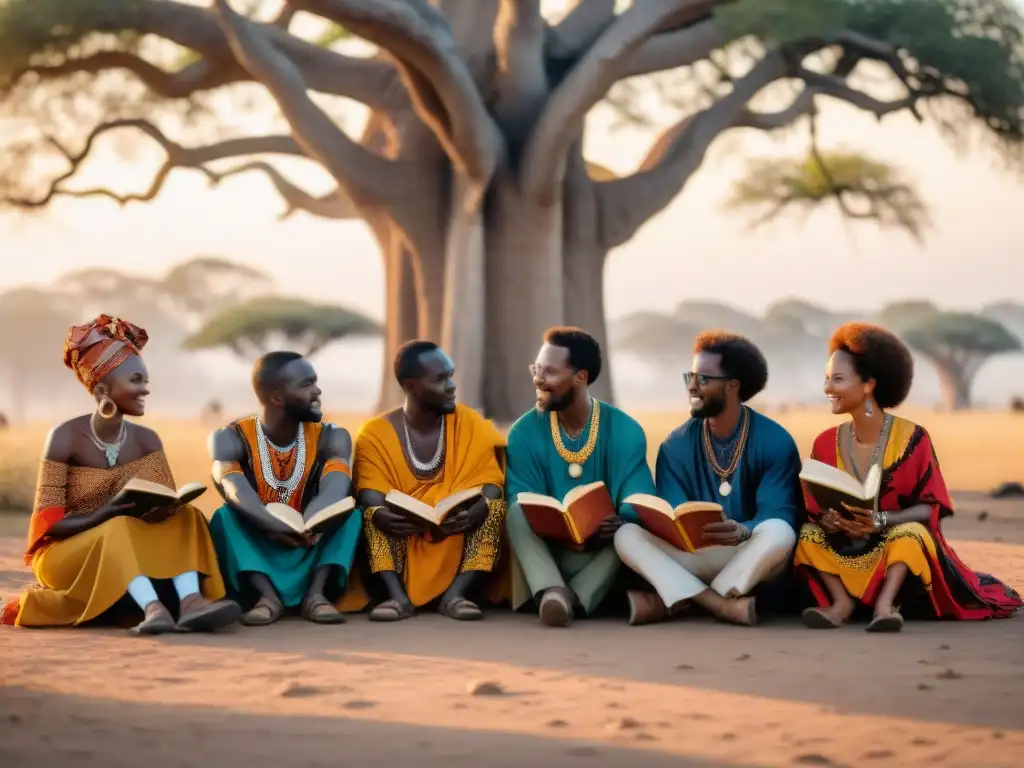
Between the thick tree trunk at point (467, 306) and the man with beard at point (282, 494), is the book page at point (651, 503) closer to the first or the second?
the man with beard at point (282, 494)

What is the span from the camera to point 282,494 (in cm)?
645

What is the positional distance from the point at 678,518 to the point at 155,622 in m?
2.15

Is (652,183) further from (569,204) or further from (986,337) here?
(986,337)

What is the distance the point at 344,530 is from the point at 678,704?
230 cm

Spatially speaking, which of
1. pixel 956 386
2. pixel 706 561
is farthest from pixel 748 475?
pixel 956 386

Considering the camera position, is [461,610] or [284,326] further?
[284,326]

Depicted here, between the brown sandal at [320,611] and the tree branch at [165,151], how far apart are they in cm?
Result: 1277

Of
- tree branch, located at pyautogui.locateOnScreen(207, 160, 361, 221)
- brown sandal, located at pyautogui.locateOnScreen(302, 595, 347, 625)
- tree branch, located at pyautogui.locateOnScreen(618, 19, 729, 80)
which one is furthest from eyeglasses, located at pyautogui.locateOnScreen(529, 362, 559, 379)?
tree branch, located at pyautogui.locateOnScreen(207, 160, 361, 221)

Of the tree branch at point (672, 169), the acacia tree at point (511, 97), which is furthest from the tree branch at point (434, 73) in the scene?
the tree branch at point (672, 169)

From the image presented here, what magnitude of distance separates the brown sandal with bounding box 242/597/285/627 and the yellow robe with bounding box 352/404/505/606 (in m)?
0.49

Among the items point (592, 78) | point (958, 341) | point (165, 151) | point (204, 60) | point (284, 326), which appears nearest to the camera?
point (592, 78)

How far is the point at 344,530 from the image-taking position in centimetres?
636

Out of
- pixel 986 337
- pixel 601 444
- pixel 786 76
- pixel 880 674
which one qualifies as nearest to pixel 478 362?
pixel 786 76

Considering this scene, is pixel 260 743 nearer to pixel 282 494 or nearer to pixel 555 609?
pixel 555 609
